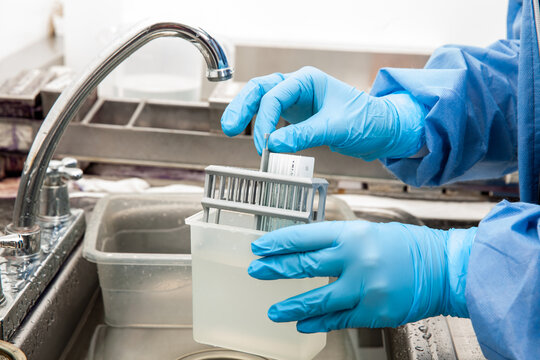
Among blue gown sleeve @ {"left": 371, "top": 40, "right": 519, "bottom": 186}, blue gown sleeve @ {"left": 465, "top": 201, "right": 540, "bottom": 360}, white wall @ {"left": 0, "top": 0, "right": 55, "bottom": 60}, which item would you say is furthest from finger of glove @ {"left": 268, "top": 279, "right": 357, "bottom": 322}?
white wall @ {"left": 0, "top": 0, "right": 55, "bottom": 60}

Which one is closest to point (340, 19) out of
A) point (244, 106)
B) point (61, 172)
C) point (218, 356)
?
point (244, 106)

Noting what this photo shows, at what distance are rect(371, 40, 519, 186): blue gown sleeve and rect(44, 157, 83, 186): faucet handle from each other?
777 mm

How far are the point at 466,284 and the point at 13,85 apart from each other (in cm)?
141

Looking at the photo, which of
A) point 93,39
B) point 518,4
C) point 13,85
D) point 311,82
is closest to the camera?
point 311,82

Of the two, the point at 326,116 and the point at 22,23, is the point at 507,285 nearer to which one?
the point at 326,116

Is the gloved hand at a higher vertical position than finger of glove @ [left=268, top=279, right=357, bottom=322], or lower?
higher

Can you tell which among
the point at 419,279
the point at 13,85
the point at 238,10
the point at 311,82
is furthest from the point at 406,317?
the point at 238,10

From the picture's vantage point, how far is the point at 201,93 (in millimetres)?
2338

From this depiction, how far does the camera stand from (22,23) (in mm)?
2416

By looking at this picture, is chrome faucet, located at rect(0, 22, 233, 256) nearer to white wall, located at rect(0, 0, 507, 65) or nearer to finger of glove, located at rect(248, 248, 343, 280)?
finger of glove, located at rect(248, 248, 343, 280)

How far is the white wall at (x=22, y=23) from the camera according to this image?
2.23 meters

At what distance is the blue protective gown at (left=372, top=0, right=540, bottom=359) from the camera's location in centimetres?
83

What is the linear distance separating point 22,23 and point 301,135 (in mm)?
1897

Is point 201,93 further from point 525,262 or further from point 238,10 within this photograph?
point 525,262
